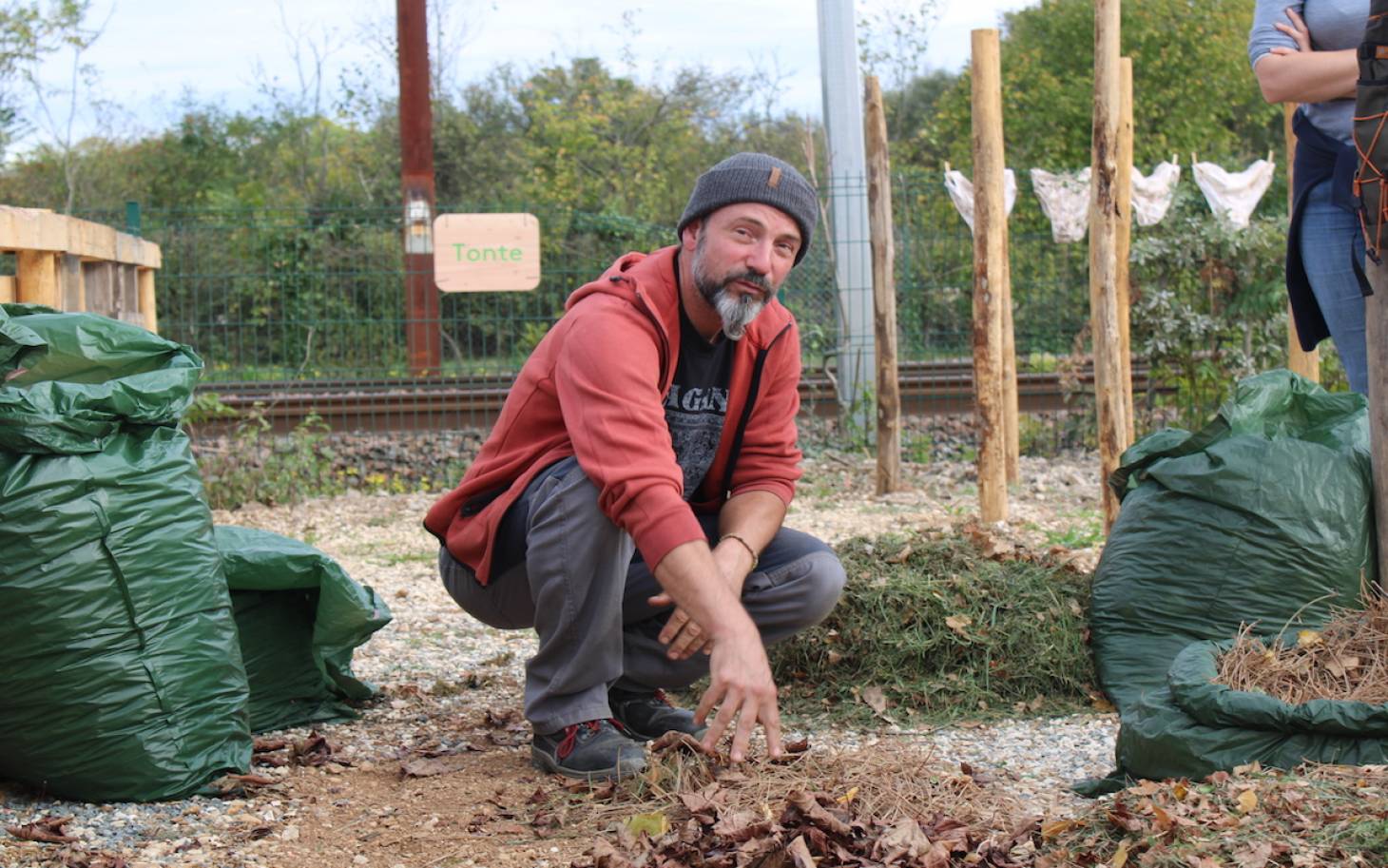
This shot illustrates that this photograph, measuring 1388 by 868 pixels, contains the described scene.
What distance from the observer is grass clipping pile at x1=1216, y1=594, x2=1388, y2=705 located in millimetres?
2830

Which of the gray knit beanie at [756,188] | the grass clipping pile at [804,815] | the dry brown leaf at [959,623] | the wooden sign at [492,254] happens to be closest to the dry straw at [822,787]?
the grass clipping pile at [804,815]

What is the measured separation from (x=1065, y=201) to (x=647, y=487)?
290 inches

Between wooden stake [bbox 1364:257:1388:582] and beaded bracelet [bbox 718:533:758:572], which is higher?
wooden stake [bbox 1364:257:1388:582]

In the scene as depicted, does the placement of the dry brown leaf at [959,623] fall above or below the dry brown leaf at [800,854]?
above

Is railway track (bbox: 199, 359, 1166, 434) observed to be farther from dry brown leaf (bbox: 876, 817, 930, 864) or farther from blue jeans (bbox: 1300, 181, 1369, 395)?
dry brown leaf (bbox: 876, 817, 930, 864)

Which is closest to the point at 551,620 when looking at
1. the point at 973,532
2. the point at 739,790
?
the point at 739,790

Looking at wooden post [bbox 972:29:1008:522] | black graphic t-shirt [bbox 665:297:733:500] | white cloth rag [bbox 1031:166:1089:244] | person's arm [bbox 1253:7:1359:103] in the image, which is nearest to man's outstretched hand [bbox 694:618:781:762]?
black graphic t-shirt [bbox 665:297:733:500]

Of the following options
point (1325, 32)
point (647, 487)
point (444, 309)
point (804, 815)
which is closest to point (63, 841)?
point (647, 487)

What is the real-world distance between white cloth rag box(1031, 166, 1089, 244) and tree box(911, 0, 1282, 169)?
31.0ft

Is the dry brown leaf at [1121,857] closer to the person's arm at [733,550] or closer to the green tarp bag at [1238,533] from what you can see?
the person's arm at [733,550]

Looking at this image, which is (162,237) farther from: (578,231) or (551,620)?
(551,620)

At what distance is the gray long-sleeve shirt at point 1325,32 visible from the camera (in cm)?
348

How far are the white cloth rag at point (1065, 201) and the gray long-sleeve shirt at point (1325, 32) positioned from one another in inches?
230

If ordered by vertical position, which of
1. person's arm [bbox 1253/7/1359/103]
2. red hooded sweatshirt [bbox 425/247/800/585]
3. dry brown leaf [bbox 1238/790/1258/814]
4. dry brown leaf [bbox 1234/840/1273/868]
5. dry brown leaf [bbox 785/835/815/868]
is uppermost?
person's arm [bbox 1253/7/1359/103]
